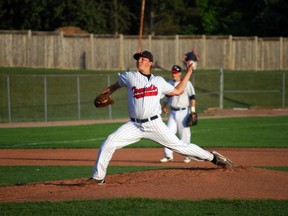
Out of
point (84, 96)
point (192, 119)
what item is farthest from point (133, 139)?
point (84, 96)

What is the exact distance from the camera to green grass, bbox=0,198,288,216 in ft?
29.1

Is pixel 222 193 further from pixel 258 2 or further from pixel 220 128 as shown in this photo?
pixel 258 2

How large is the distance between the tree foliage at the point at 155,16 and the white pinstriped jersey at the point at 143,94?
115 ft

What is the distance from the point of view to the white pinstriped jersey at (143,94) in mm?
10734

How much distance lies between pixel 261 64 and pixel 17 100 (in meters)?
19.1

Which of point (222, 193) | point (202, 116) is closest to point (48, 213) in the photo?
point (222, 193)

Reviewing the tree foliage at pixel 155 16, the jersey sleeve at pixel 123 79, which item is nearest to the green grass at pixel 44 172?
the jersey sleeve at pixel 123 79

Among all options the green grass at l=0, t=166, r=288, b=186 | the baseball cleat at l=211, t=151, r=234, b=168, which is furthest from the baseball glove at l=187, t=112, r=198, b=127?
the baseball cleat at l=211, t=151, r=234, b=168

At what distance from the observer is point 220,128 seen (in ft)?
81.7

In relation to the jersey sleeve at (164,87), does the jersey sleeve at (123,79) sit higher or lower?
higher

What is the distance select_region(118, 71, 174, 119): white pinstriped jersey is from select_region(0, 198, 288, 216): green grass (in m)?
1.67

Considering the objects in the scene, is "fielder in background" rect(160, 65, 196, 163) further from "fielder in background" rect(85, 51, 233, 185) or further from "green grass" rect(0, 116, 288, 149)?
"fielder in background" rect(85, 51, 233, 185)

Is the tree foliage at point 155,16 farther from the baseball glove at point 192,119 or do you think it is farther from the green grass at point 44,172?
the green grass at point 44,172

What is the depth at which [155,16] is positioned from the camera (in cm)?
5359
